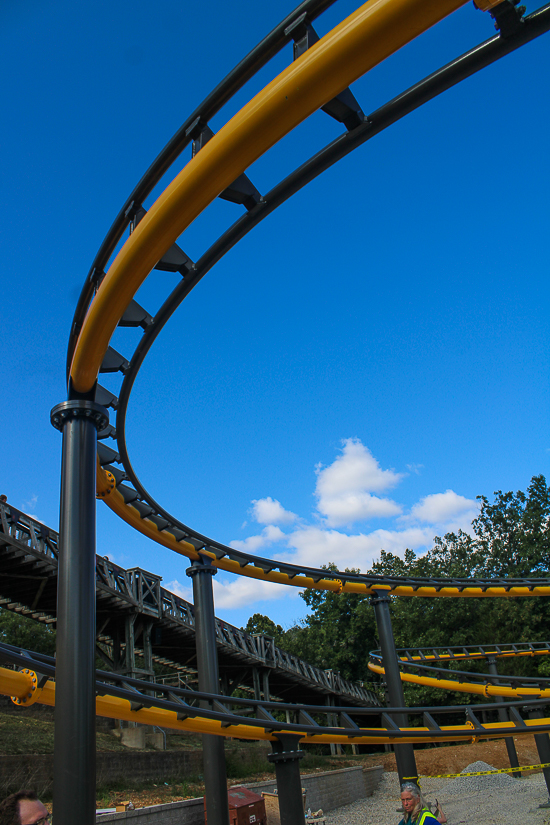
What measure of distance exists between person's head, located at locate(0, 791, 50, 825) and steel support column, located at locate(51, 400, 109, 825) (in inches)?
87.7

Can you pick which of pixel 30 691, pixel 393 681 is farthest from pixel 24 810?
pixel 393 681

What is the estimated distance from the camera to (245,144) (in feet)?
13.1

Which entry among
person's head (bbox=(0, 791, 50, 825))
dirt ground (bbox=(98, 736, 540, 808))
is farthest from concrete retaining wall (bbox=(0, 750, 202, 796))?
dirt ground (bbox=(98, 736, 540, 808))

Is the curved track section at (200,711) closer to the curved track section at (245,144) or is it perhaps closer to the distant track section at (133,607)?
the curved track section at (245,144)

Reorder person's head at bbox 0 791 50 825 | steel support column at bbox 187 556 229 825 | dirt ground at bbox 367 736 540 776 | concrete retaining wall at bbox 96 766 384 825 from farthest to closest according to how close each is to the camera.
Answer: dirt ground at bbox 367 736 540 776 → concrete retaining wall at bbox 96 766 384 825 → steel support column at bbox 187 556 229 825 → person's head at bbox 0 791 50 825

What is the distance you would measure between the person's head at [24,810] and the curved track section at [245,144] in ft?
12.6

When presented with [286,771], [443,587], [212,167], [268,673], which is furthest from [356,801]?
[212,167]

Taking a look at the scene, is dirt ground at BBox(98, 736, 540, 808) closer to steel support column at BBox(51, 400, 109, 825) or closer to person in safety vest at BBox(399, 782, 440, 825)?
person in safety vest at BBox(399, 782, 440, 825)

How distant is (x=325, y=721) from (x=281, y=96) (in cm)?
4000

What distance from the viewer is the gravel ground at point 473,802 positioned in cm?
1409

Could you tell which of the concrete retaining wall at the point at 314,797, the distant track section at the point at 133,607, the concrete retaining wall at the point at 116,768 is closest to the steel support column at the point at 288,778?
the concrete retaining wall at the point at 314,797

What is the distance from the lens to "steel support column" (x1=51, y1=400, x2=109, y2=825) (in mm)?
4449

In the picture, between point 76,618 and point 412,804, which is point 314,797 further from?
point 76,618

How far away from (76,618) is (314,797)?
14.6m
